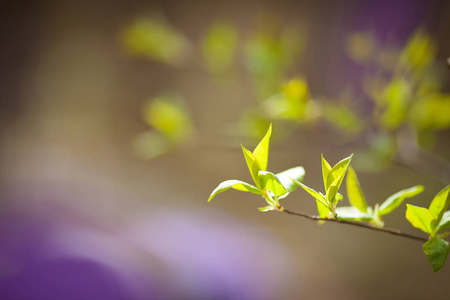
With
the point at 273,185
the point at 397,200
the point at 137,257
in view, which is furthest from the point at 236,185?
the point at 137,257

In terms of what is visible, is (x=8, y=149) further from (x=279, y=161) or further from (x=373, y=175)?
(x=373, y=175)

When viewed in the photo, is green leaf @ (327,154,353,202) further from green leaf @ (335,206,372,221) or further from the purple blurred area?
the purple blurred area

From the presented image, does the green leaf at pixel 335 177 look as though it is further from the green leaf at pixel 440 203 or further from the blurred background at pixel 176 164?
the blurred background at pixel 176 164

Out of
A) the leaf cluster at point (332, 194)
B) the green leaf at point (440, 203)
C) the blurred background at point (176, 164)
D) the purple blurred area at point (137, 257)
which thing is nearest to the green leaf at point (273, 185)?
the leaf cluster at point (332, 194)

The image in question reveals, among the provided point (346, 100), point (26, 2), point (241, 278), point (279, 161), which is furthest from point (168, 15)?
point (241, 278)

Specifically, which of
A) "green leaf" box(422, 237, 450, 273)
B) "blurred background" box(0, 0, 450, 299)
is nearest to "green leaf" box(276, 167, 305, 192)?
"green leaf" box(422, 237, 450, 273)

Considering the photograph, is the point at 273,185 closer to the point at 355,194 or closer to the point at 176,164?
the point at 355,194

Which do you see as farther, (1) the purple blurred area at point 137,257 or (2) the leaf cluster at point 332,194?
(1) the purple blurred area at point 137,257
